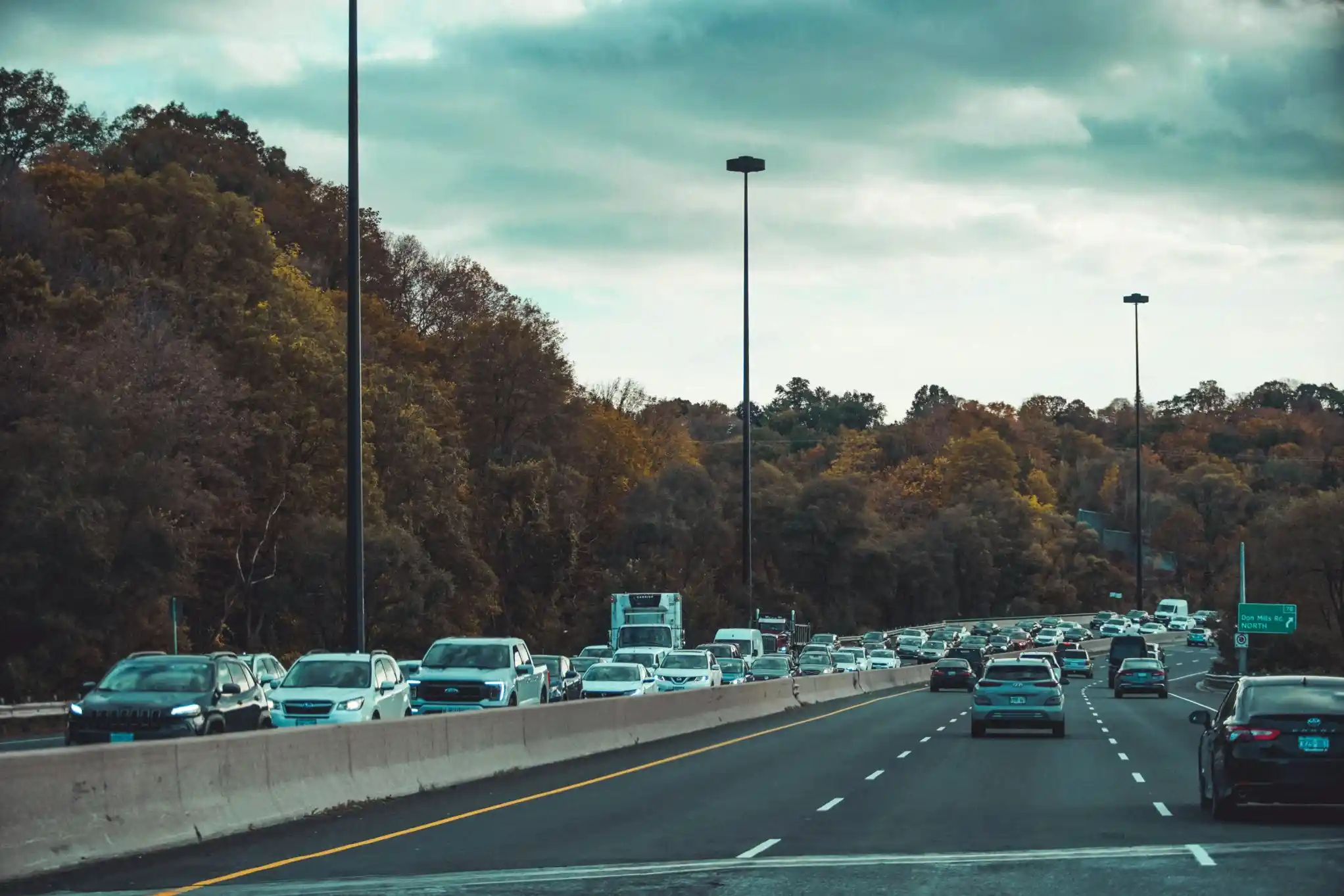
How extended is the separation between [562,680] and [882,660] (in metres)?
48.0

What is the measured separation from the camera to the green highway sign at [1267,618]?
7250 cm

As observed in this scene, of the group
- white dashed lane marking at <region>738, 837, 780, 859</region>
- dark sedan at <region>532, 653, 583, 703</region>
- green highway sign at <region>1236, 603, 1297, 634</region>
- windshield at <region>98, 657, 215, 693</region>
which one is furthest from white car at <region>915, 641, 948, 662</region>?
white dashed lane marking at <region>738, 837, 780, 859</region>

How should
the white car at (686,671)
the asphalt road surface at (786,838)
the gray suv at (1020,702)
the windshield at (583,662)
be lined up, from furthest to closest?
1. the windshield at (583,662)
2. the white car at (686,671)
3. the gray suv at (1020,702)
4. the asphalt road surface at (786,838)

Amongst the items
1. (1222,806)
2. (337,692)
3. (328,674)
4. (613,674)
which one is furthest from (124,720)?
(613,674)

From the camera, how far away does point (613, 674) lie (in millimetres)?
44594

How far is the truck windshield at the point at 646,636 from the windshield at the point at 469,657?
26255mm

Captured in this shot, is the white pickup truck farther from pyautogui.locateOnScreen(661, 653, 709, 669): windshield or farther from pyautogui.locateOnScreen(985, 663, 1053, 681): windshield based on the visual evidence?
pyautogui.locateOnScreen(661, 653, 709, 669): windshield

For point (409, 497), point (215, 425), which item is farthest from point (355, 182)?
point (409, 497)

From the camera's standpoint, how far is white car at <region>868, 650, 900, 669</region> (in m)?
88.9

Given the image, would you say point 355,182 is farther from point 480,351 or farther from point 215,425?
point 480,351

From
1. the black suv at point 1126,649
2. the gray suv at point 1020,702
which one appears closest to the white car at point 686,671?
the gray suv at point 1020,702

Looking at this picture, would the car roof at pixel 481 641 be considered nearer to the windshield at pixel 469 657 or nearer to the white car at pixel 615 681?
the windshield at pixel 469 657

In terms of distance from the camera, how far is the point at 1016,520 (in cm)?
17225

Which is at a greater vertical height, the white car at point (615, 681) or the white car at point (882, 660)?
the white car at point (615, 681)
